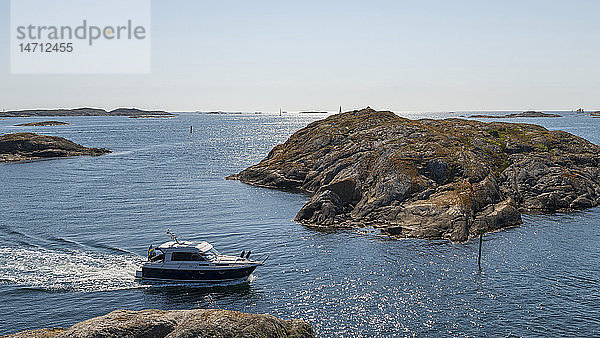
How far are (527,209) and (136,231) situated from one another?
2052 inches

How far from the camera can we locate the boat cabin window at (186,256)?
43.7 m

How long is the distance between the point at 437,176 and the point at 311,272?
3136cm

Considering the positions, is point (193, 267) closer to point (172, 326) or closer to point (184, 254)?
point (184, 254)

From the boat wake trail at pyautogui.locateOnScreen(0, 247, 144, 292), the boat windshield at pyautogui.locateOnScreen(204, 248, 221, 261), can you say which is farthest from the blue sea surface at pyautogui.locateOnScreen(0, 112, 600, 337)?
the boat windshield at pyautogui.locateOnScreen(204, 248, 221, 261)

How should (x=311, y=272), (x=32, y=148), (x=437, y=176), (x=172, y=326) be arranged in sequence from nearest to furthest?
(x=172, y=326) → (x=311, y=272) → (x=437, y=176) → (x=32, y=148)

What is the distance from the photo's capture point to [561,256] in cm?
4794

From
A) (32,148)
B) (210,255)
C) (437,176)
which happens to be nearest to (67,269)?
(210,255)

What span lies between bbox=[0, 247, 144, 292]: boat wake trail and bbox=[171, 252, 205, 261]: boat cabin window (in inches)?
153

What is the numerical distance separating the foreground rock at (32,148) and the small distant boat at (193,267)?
104m

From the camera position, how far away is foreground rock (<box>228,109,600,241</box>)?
5966 centimetres

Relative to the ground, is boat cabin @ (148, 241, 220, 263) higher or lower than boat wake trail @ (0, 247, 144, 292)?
higher

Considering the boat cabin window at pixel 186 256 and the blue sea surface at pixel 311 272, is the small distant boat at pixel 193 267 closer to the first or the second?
the boat cabin window at pixel 186 256

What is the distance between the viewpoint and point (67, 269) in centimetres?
4488

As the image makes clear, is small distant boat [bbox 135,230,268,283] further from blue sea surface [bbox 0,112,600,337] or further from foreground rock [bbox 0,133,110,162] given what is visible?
foreground rock [bbox 0,133,110,162]
